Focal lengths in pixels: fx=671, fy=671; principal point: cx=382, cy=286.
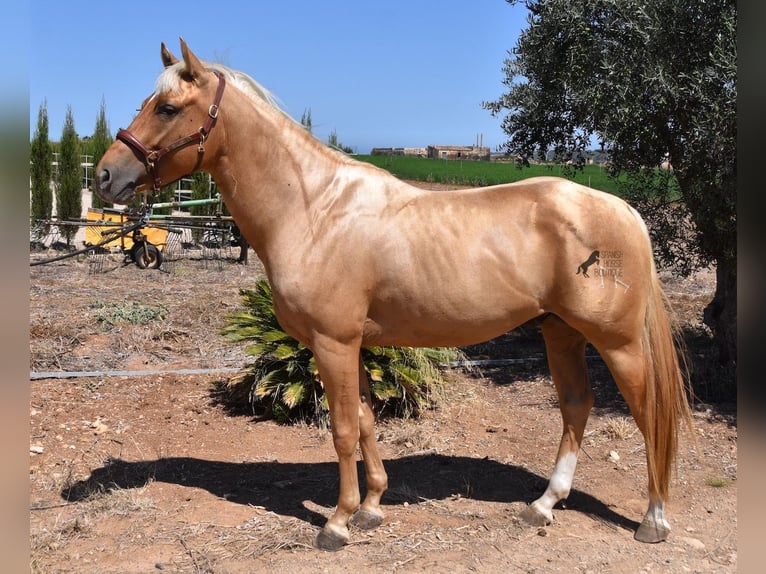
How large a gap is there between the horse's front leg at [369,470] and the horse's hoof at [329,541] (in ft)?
0.82

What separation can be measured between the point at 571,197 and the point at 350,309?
1.33 meters

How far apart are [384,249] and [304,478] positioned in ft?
6.61

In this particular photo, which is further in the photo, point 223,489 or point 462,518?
point 223,489

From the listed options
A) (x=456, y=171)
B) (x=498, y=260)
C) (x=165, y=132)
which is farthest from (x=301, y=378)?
(x=456, y=171)

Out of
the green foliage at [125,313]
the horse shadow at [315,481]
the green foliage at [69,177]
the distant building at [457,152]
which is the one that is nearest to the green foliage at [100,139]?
the green foliage at [69,177]

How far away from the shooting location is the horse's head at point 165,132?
11.1 ft

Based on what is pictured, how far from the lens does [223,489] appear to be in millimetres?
4469

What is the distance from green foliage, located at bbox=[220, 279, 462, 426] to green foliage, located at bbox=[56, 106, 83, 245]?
13.8 m

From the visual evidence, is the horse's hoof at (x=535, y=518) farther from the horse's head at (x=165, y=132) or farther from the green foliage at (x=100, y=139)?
the green foliage at (x=100, y=139)

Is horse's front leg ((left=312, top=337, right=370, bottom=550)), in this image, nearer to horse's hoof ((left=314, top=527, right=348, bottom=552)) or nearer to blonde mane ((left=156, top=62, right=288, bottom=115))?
horse's hoof ((left=314, top=527, right=348, bottom=552))

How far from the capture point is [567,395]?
4.14 meters

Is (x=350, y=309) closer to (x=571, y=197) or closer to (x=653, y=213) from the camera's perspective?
(x=571, y=197)

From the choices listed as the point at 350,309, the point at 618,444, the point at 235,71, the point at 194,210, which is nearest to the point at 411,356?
the point at 618,444

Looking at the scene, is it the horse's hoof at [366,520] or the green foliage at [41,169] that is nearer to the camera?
the horse's hoof at [366,520]
